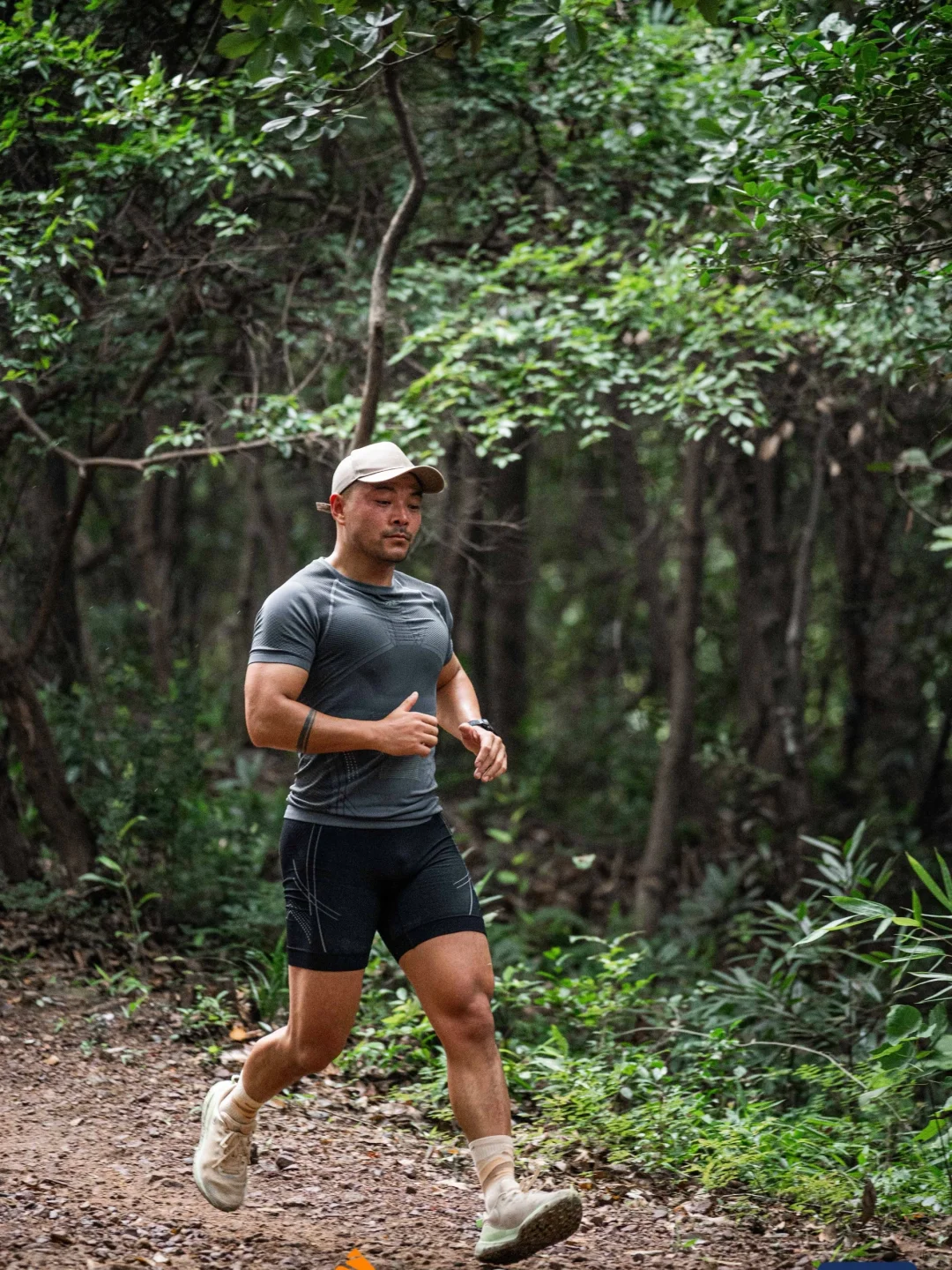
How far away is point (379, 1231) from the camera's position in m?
4.41

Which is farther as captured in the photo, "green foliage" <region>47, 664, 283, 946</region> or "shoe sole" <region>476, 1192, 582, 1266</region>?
"green foliage" <region>47, 664, 283, 946</region>

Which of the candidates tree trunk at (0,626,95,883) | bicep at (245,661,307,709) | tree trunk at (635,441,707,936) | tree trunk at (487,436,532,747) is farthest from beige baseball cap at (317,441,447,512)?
tree trunk at (487,436,532,747)

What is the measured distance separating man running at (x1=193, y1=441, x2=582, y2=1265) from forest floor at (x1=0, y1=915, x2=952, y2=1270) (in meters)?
0.34

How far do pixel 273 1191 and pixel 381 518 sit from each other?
262cm

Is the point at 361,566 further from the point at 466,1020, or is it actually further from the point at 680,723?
the point at 680,723

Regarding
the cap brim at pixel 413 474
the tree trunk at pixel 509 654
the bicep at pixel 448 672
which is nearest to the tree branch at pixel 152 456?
the bicep at pixel 448 672

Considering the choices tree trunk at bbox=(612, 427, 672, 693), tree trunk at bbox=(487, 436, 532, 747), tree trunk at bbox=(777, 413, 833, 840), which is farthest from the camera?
tree trunk at bbox=(487, 436, 532, 747)

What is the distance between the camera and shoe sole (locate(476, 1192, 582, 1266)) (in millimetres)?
3588

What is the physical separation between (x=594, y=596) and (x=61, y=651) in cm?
1072

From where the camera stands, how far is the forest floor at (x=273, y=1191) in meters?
4.11

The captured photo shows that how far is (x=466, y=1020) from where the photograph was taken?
3.86m

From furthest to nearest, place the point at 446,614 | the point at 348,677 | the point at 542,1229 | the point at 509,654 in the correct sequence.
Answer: the point at 509,654, the point at 446,614, the point at 348,677, the point at 542,1229

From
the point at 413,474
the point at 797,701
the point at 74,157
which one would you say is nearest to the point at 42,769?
the point at 74,157

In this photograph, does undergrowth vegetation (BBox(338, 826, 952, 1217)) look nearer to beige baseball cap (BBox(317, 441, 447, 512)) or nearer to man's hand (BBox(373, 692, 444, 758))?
man's hand (BBox(373, 692, 444, 758))
